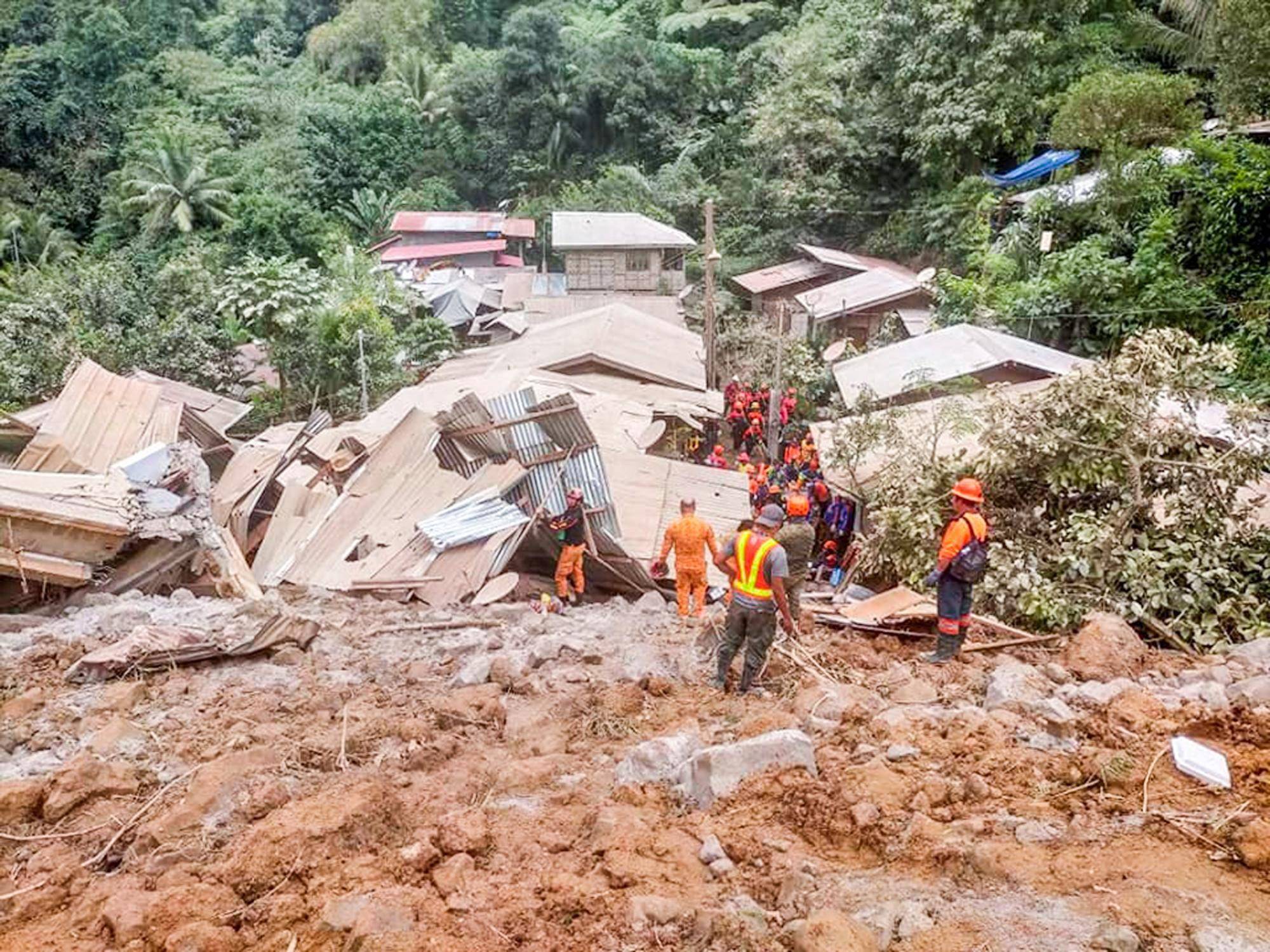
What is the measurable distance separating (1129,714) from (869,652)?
2181 millimetres

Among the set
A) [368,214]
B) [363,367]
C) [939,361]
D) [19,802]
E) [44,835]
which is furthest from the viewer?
[368,214]

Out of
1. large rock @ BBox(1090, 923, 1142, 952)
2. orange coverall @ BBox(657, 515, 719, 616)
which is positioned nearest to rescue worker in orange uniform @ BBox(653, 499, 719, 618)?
orange coverall @ BBox(657, 515, 719, 616)

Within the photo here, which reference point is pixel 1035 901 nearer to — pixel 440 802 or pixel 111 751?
pixel 440 802

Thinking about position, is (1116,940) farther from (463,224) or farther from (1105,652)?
(463,224)

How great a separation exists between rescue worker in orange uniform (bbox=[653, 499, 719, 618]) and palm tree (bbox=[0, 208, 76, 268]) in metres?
32.5

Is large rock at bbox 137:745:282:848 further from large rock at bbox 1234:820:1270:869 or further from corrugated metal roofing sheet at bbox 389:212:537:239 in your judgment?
corrugated metal roofing sheet at bbox 389:212:537:239

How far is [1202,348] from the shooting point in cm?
823

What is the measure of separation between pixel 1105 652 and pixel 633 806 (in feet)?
12.3

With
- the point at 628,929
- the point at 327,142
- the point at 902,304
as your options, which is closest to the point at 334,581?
the point at 628,929

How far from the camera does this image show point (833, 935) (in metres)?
3.16

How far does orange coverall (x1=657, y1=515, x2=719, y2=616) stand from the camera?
8.17 meters

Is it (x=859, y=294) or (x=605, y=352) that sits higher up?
(x=859, y=294)

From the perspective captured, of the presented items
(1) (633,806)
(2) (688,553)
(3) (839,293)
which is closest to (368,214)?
(3) (839,293)

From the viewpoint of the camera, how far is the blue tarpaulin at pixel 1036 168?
76.8 ft
